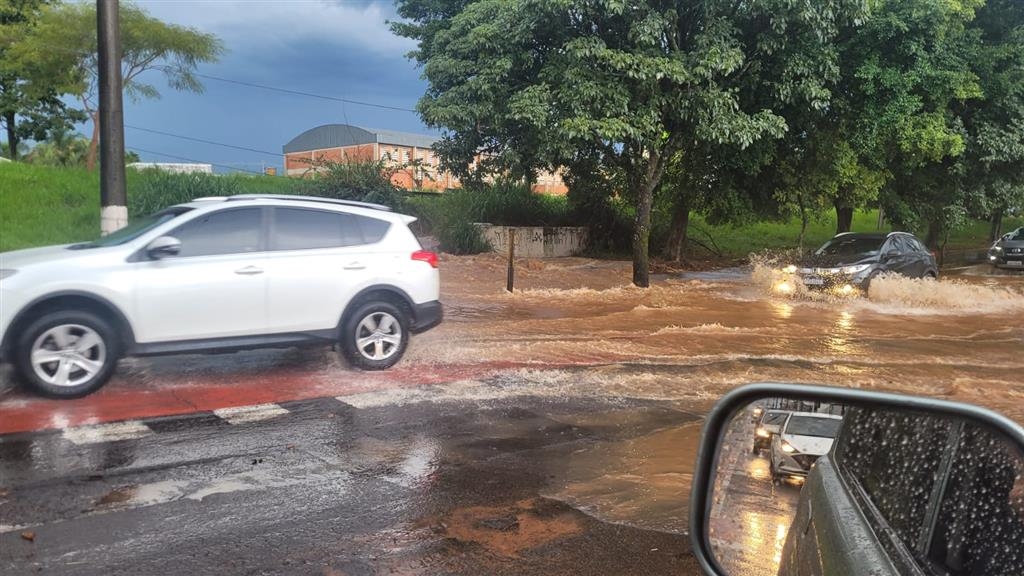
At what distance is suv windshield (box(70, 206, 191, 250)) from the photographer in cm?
700

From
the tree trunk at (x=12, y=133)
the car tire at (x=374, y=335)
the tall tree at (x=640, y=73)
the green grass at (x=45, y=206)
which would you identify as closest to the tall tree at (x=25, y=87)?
the tree trunk at (x=12, y=133)

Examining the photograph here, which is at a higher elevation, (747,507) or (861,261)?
(861,261)

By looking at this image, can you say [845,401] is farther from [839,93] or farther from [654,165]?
[839,93]

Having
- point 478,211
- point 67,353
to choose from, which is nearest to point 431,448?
point 67,353

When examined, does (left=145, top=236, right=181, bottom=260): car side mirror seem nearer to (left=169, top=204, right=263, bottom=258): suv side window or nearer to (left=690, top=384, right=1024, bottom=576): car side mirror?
(left=169, top=204, right=263, bottom=258): suv side window

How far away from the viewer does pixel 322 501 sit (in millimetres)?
4605

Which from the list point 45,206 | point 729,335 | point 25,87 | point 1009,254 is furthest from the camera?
point 25,87

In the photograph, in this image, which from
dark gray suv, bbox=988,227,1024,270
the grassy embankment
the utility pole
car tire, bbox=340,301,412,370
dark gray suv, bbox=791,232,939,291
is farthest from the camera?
dark gray suv, bbox=988,227,1024,270

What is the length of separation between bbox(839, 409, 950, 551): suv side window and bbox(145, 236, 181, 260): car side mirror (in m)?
6.40

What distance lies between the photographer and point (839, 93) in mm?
19422

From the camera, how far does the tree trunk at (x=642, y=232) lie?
17312 millimetres

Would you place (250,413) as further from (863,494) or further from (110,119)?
(863,494)

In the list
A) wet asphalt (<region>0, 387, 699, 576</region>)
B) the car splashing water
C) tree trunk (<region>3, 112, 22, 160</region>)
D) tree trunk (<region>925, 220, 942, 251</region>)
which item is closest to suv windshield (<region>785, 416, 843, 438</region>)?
wet asphalt (<region>0, 387, 699, 576</region>)

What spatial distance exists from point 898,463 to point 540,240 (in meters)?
24.1
